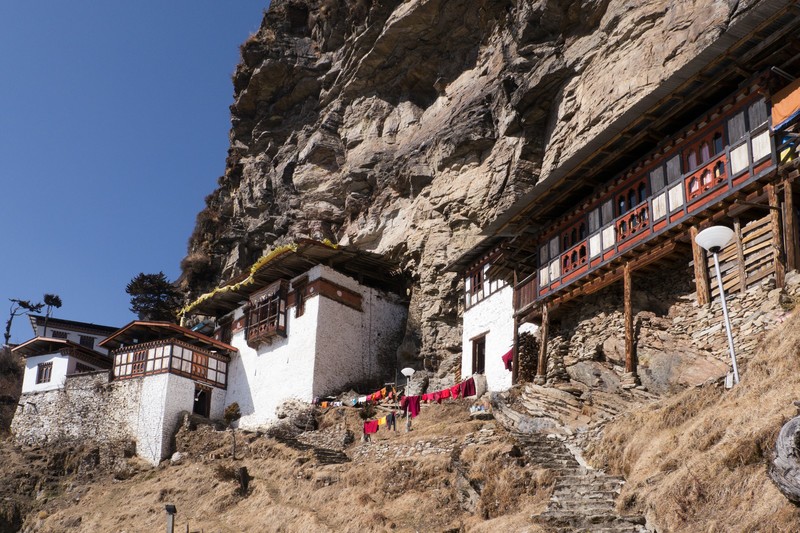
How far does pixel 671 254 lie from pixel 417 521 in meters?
11.1

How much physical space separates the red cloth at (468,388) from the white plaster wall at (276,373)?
33.1 feet

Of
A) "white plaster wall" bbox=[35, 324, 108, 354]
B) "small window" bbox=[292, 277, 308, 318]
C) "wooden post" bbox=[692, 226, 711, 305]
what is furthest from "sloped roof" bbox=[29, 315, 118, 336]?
"wooden post" bbox=[692, 226, 711, 305]

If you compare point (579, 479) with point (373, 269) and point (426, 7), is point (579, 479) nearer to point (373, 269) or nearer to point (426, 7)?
point (373, 269)

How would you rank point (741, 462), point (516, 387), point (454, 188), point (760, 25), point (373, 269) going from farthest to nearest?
point (373, 269) → point (454, 188) → point (516, 387) → point (760, 25) → point (741, 462)

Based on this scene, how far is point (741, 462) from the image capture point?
14953 millimetres

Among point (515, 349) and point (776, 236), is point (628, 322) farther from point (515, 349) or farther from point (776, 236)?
point (515, 349)

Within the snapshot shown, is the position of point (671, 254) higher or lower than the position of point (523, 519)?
higher

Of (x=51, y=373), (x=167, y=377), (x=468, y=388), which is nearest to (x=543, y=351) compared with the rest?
(x=468, y=388)

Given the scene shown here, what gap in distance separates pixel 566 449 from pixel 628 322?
5.37 meters

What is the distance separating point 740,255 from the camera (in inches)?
912

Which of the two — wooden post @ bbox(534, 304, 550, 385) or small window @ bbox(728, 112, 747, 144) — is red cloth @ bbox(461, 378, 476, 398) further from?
small window @ bbox(728, 112, 747, 144)

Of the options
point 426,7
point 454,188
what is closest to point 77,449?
point 454,188

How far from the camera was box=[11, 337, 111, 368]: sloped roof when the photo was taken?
156 feet

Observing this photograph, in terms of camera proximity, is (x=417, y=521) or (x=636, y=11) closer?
(x=417, y=521)
